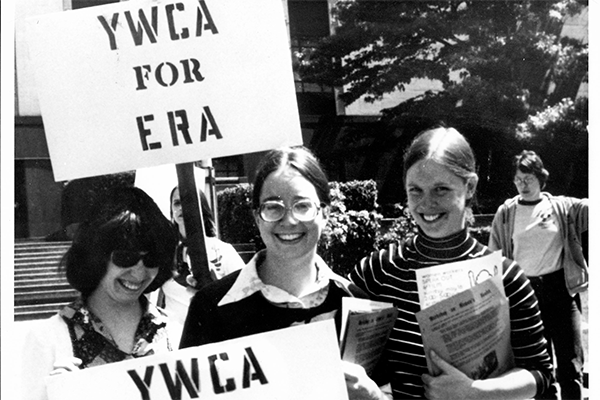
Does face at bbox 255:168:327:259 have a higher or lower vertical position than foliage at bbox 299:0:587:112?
lower

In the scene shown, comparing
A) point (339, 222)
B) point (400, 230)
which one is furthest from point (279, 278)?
point (400, 230)

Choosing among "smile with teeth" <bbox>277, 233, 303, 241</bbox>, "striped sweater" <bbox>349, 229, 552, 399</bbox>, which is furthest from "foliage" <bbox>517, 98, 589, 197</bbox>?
"smile with teeth" <bbox>277, 233, 303, 241</bbox>

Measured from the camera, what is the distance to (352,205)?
2393 millimetres

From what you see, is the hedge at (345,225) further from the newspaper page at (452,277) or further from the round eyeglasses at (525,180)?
the round eyeglasses at (525,180)

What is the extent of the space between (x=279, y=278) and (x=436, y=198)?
1.72ft

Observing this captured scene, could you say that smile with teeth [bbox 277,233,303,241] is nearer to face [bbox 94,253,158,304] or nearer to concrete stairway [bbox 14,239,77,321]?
face [bbox 94,253,158,304]

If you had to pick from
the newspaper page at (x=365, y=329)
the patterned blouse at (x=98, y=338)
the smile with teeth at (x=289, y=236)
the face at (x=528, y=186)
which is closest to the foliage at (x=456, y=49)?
the face at (x=528, y=186)

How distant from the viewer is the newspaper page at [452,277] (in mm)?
2350

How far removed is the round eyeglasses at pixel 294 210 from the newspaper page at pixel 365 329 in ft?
0.83

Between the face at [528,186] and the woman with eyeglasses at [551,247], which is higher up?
the face at [528,186]

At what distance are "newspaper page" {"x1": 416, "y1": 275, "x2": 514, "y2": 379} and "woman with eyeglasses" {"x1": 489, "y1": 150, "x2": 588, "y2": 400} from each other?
16cm

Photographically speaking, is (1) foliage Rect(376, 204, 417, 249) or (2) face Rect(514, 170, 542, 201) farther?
(2) face Rect(514, 170, 542, 201)

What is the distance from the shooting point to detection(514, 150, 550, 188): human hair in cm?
254

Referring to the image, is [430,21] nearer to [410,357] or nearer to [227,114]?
[227,114]
